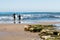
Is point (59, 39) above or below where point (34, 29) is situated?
above

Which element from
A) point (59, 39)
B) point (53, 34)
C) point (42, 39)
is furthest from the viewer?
point (53, 34)

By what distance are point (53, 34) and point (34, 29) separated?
12.7 ft

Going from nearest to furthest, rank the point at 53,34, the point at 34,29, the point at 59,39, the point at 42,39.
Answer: the point at 59,39, the point at 42,39, the point at 53,34, the point at 34,29

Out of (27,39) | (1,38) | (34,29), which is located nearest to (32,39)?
(27,39)

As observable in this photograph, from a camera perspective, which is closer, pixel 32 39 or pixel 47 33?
pixel 32 39

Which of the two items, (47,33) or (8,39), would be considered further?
(47,33)

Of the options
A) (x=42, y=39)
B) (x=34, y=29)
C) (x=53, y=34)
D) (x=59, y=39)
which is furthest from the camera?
(x=34, y=29)

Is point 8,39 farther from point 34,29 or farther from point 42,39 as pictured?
point 34,29

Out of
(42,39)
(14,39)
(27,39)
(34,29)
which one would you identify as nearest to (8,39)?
(14,39)

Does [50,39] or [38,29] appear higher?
[50,39]

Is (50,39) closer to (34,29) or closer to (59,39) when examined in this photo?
(59,39)

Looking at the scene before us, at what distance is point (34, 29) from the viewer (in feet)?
72.4

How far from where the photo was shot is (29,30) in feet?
73.4

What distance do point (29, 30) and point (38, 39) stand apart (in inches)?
242
